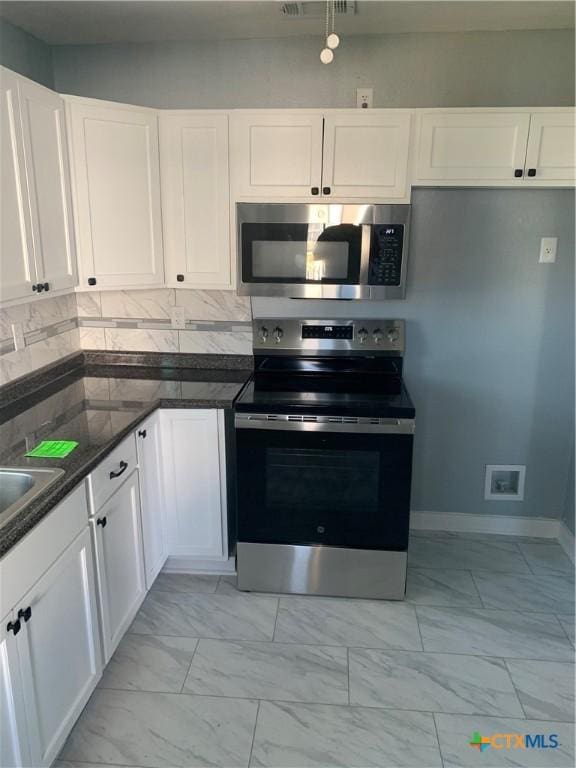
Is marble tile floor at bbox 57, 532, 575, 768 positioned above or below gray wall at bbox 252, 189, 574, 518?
below

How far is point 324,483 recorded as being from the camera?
243 cm

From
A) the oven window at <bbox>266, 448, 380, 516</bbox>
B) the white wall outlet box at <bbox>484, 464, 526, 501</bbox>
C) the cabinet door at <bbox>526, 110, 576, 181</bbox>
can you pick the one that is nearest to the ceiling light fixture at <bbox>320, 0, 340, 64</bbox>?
the cabinet door at <bbox>526, 110, 576, 181</bbox>

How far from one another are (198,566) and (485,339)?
5.96 ft

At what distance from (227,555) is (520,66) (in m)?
2.62

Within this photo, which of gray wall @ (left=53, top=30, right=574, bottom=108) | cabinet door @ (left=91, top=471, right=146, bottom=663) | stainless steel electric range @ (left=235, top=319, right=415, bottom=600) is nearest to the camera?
cabinet door @ (left=91, top=471, right=146, bottom=663)

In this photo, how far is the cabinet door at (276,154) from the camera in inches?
95.9

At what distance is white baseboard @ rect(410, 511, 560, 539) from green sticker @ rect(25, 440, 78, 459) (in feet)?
6.39

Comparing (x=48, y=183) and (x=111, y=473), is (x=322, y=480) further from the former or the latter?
(x=48, y=183)

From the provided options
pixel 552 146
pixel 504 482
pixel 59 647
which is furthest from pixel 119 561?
pixel 552 146

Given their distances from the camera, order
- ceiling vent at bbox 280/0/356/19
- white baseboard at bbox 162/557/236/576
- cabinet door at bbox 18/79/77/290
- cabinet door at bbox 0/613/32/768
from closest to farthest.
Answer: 1. cabinet door at bbox 0/613/32/768
2. cabinet door at bbox 18/79/77/290
3. ceiling vent at bbox 280/0/356/19
4. white baseboard at bbox 162/557/236/576

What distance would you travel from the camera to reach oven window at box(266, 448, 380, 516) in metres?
2.39

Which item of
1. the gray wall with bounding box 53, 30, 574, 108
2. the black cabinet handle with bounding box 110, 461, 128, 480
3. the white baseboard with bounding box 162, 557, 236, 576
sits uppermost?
the gray wall with bounding box 53, 30, 574, 108

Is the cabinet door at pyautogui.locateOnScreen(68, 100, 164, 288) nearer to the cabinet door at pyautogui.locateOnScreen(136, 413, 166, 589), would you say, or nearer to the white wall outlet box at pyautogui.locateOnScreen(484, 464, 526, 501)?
the cabinet door at pyautogui.locateOnScreen(136, 413, 166, 589)

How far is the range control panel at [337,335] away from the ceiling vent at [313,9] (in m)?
1.31
